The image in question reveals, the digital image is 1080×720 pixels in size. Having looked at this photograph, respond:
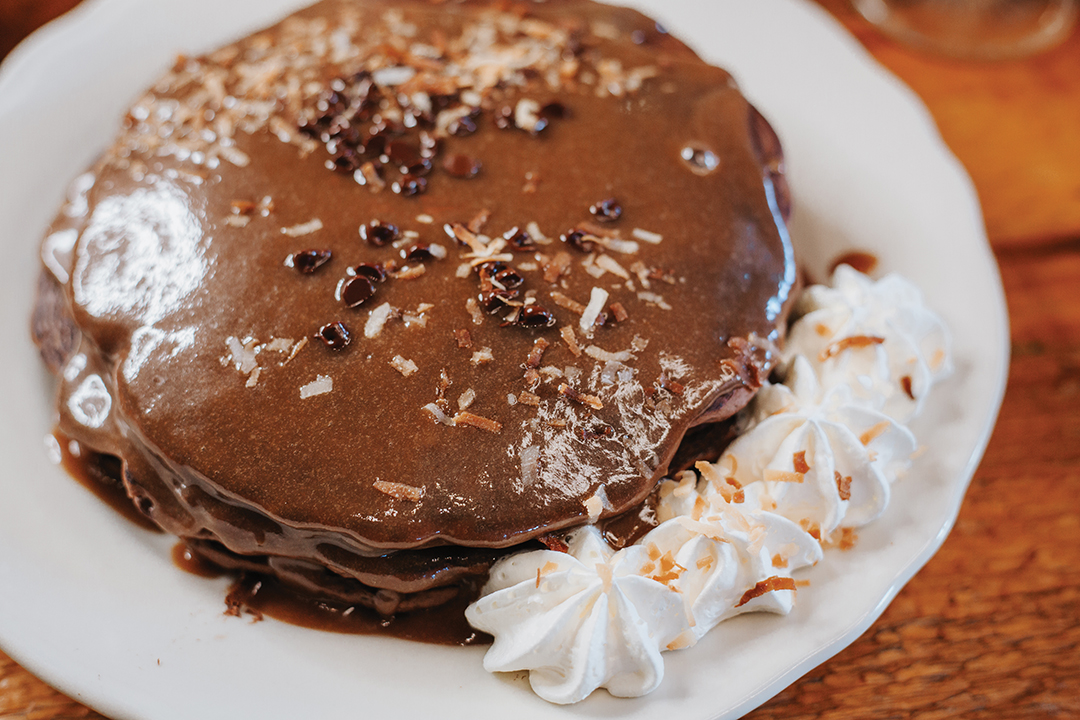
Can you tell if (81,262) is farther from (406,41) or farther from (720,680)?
(720,680)

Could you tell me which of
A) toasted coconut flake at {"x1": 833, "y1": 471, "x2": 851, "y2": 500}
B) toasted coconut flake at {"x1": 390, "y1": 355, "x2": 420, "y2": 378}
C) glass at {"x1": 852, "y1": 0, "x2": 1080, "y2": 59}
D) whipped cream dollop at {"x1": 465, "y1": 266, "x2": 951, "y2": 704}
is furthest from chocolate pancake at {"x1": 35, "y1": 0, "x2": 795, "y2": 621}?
glass at {"x1": 852, "y1": 0, "x2": 1080, "y2": 59}

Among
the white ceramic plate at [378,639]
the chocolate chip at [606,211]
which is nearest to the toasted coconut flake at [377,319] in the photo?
the chocolate chip at [606,211]

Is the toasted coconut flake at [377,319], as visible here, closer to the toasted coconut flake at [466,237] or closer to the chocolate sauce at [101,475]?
the toasted coconut flake at [466,237]

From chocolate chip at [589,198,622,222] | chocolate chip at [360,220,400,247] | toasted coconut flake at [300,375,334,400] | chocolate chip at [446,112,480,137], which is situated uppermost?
chocolate chip at [446,112,480,137]

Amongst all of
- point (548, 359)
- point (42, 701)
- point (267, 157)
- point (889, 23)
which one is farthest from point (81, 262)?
point (889, 23)

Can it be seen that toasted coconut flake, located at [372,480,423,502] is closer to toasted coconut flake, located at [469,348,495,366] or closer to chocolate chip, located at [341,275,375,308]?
toasted coconut flake, located at [469,348,495,366]

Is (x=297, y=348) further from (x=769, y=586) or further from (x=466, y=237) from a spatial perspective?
(x=769, y=586)

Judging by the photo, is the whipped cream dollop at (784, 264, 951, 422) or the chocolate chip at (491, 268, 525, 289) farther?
the whipped cream dollop at (784, 264, 951, 422)
